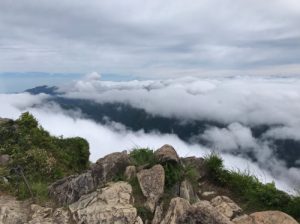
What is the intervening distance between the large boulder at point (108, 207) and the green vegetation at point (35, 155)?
114 inches

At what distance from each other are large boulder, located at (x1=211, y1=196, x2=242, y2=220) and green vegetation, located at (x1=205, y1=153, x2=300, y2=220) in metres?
0.87

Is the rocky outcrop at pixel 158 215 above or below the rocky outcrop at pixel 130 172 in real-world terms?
below

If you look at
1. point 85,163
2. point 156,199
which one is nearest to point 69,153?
point 85,163

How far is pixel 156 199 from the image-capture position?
1495 centimetres

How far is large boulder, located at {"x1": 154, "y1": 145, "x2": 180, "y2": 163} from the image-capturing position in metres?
16.5

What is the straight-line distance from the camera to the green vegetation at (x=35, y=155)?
19.5m

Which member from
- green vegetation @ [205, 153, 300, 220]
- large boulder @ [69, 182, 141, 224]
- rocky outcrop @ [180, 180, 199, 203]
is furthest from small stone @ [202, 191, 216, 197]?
large boulder @ [69, 182, 141, 224]

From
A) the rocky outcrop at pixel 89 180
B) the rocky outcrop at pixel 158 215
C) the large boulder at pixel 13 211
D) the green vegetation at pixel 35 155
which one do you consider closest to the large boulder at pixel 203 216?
the rocky outcrop at pixel 158 215

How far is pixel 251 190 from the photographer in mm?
15703

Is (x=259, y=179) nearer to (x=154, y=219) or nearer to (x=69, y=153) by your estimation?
(x=154, y=219)

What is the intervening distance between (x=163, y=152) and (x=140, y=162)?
1139 millimetres

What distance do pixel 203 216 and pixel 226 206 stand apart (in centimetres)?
179

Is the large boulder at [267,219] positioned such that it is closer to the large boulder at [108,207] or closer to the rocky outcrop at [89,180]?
the large boulder at [108,207]

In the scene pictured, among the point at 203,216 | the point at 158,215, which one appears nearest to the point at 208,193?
the point at 158,215
